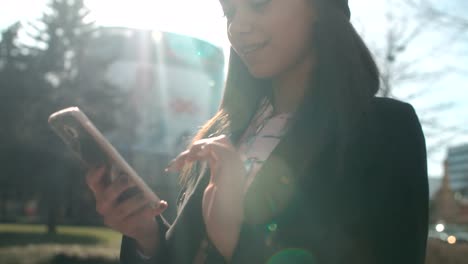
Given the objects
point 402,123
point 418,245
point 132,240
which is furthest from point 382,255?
point 132,240

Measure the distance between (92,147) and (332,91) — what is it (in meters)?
0.63

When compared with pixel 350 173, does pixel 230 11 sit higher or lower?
higher

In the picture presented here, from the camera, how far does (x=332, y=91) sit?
1.38 m

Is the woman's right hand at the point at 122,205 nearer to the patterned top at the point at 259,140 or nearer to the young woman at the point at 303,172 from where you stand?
the young woman at the point at 303,172

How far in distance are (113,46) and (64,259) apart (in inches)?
666

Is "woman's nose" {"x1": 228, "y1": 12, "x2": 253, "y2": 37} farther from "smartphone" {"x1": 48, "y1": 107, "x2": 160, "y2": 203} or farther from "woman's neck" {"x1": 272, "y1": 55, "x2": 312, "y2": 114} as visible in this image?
"smartphone" {"x1": 48, "y1": 107, "x2": 160, "y2": 203}

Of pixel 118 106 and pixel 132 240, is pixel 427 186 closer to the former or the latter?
pixel 132 240

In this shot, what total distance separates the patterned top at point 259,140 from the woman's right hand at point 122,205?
0.60 feet

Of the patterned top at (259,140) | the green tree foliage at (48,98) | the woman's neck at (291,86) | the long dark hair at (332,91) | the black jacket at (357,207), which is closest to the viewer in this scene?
the black jacket at (357,207)

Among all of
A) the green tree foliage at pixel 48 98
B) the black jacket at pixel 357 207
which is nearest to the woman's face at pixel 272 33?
the black jacket at pixel 357 207

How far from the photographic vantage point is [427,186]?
128cm

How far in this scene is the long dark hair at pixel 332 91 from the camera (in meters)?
1.32

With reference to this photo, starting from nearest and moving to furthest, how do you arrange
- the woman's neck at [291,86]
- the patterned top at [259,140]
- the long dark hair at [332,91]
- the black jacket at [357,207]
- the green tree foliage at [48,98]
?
the black jacket at [357,207] < the long dark hair at [332,91] < the patterned top at [259,140] < the woman's neck at [291,86] < the green tree foliage at [48,98]

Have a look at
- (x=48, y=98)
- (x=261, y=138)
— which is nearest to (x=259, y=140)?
(x=261, y=138)
